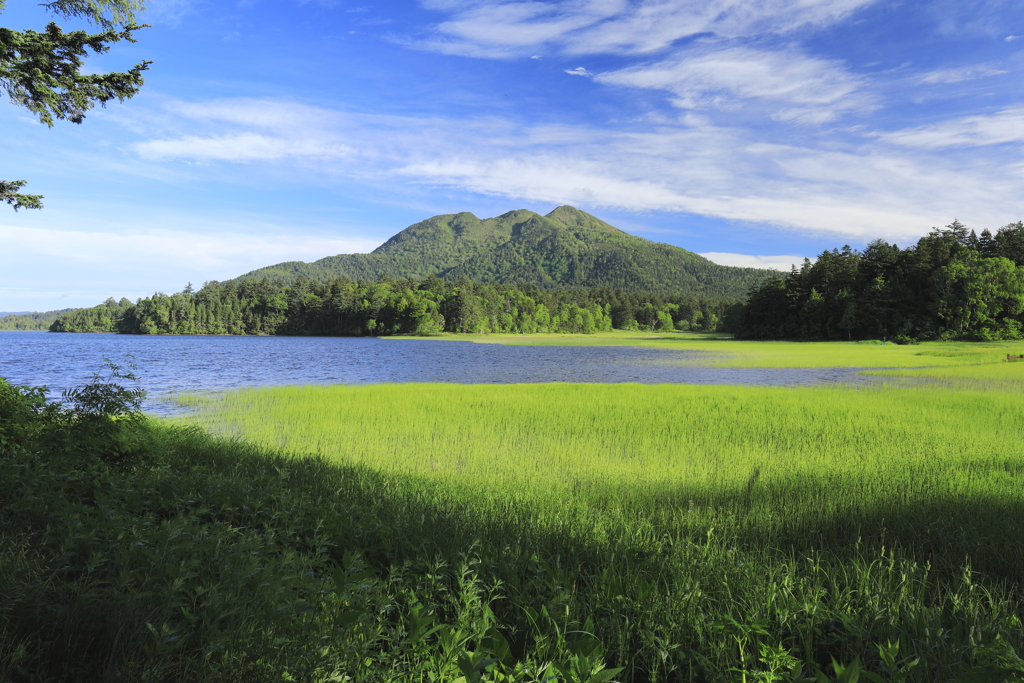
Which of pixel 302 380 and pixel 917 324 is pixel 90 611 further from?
pixel 917 324

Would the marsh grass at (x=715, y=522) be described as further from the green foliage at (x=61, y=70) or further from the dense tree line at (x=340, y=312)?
the dense tree line at (x=340, y=312)

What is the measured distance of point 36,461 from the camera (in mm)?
5691

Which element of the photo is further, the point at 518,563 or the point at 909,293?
the point at 909,293

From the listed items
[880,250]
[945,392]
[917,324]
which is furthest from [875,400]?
[880,250]

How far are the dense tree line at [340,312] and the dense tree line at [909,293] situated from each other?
208 feet

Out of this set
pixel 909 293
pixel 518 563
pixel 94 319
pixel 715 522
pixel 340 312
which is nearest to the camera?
pixel 518 563

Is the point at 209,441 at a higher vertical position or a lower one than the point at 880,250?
lower

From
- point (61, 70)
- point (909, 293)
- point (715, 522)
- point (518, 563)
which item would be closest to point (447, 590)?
point (518, 563)

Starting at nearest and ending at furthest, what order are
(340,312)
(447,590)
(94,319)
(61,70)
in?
(447,590), (61,70), (340,312), (94,319)

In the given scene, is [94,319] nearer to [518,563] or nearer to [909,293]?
[518,563]

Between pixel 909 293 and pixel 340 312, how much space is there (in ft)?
397

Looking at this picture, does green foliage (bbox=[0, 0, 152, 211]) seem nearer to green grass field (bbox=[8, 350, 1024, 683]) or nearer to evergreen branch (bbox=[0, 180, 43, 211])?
evergreen branch (bbox=[0, 180, 43, 211])

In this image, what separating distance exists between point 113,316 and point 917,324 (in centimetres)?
19341

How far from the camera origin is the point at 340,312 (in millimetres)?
135250
